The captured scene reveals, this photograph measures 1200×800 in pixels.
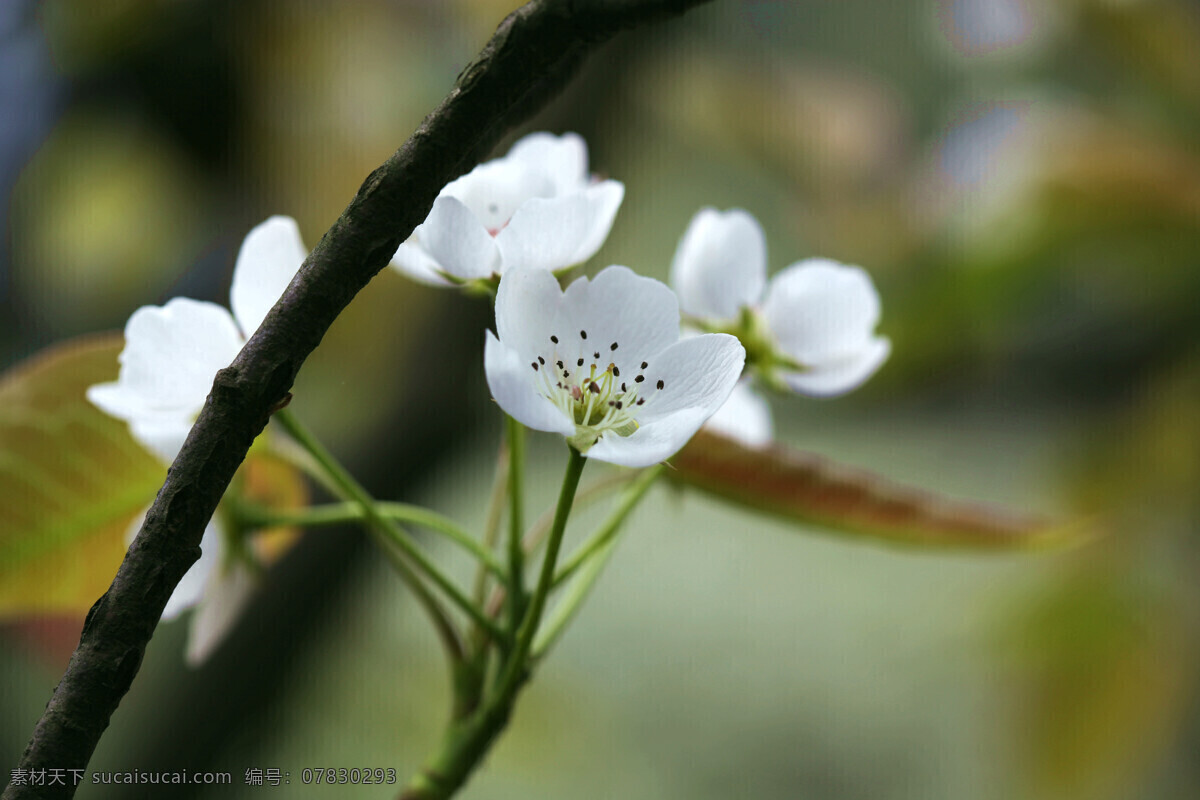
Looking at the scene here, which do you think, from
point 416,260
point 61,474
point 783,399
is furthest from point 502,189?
point 783,399

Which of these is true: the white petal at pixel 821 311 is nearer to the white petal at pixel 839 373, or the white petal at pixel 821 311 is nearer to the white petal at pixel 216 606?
the white petal at pixel 839 373

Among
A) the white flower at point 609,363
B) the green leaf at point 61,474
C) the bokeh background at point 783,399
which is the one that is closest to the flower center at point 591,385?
the white flower at point 609,363

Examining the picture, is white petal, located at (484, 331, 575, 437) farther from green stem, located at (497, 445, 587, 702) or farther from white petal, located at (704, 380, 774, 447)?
white petal, located at (704, 380, 774, 447)

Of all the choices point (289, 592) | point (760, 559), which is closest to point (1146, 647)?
point (760, 559)

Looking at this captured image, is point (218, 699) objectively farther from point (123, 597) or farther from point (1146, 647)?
point (1146, 647)

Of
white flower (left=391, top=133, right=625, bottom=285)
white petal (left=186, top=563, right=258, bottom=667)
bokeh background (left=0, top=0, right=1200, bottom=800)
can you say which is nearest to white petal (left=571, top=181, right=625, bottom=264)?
white flower (left=391, top=133, right=625, bottom=285)
